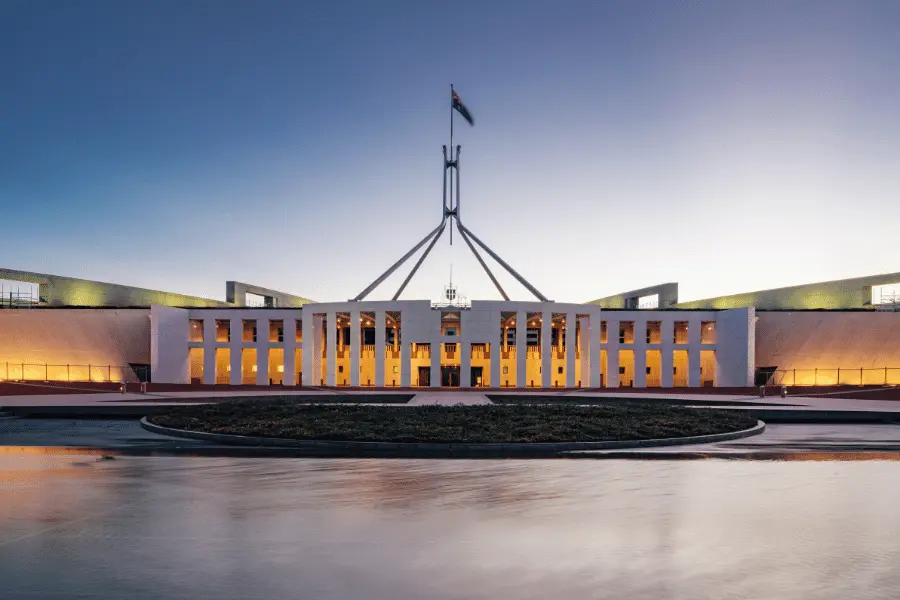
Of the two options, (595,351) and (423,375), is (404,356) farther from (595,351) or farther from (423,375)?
(595,351)

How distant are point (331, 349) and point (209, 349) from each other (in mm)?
10467

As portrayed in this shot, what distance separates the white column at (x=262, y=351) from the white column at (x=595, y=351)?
79.3 feet

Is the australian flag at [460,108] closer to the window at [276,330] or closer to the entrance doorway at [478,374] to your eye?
the entrance doorway at [478,374]

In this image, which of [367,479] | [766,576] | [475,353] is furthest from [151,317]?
[766,576]

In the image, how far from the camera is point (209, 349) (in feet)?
154

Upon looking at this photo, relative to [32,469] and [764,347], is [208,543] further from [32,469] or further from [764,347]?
[764,347]

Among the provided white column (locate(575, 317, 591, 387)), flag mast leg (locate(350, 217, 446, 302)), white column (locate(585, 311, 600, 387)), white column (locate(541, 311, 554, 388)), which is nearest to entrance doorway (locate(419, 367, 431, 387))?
flag mast leg (locate(350, 217, 446, 302))

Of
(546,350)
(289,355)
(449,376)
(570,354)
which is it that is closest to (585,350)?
(570,354)

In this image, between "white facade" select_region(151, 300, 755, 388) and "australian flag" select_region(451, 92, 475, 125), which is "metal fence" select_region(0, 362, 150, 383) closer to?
"white facade" select_region(151, 300, 755, 388)

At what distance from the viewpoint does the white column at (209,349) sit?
153 ft

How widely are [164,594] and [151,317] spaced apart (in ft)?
140

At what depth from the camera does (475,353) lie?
51.0 meters

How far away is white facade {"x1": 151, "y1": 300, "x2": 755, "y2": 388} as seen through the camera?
43.2 m

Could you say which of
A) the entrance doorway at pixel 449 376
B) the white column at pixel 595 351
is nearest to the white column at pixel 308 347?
the entrance doorway at pixel 449 376
